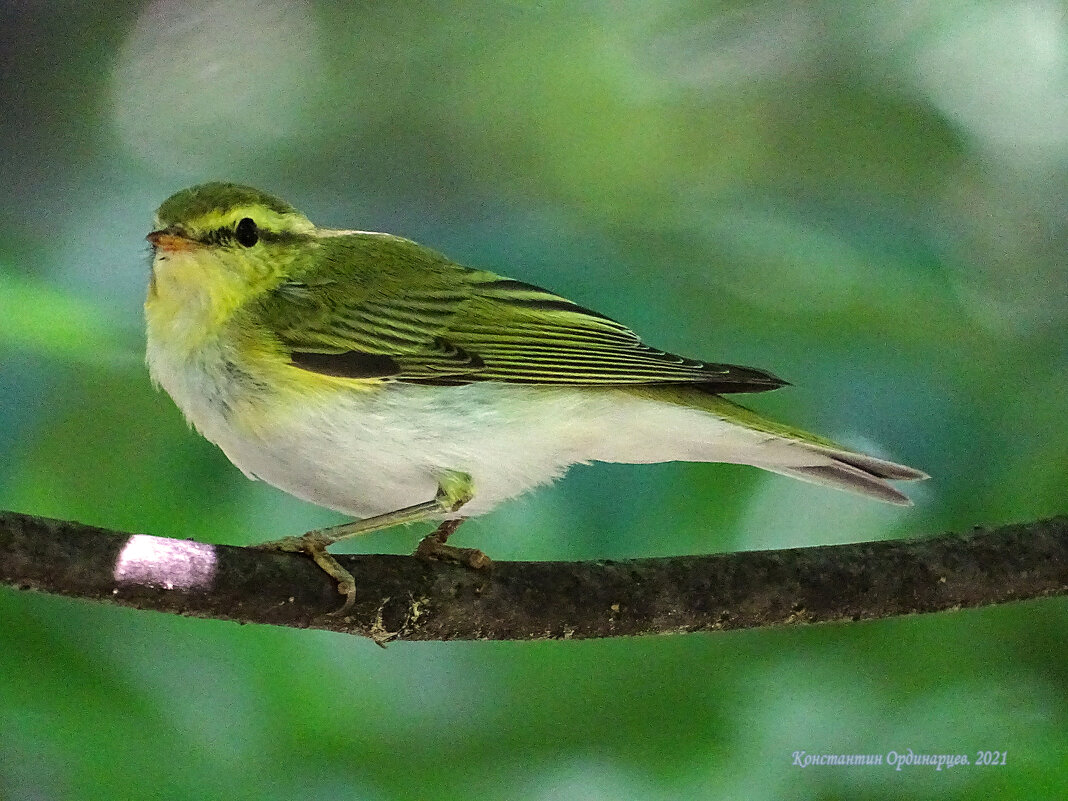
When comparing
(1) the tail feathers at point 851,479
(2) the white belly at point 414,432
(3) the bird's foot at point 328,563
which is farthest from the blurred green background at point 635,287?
(3) the bird's foot at point 328,563

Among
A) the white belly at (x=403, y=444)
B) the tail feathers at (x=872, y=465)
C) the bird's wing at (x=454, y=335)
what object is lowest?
the white belly at (x=403, y=444)

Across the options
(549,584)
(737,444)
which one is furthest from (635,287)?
(549,584)

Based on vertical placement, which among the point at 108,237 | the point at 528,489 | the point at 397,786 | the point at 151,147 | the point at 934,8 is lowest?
the point at 397,786

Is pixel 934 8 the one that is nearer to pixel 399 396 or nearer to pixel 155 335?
pixel 399 396

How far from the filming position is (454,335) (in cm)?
159

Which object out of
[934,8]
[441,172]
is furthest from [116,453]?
[934,8]

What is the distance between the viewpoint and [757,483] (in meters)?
2.14

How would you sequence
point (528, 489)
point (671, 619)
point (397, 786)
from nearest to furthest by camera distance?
point (671, 619), point (528, 489), point (397, 786)

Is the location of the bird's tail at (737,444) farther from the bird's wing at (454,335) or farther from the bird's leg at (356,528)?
the bird's leg at (356,528)

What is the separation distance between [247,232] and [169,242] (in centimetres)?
13

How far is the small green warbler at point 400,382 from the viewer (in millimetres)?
1424

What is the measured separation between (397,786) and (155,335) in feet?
3.01

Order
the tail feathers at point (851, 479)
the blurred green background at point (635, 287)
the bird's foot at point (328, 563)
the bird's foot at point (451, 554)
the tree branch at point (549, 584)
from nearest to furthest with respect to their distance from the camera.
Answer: the tree branch at point (549, 584)
the bird's foot at point (328, 563)
the bird's foot at point (451, 554)
the tail feathers at point (851, 479)
the blurred green background at point (635, 287)

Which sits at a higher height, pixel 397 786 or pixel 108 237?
pixel 108 237
